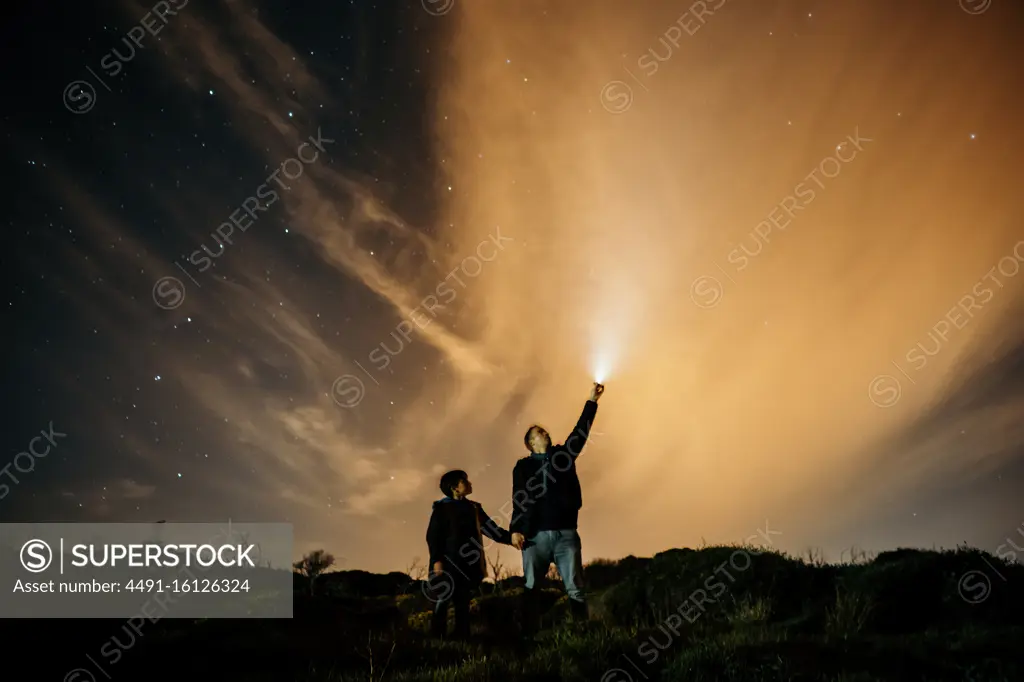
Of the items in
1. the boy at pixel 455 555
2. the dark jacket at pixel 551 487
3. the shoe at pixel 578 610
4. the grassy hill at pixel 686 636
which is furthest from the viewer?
the boy at pixel 455 555

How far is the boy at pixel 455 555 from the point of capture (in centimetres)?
985

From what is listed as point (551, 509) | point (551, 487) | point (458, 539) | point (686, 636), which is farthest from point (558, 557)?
point (686, 636)

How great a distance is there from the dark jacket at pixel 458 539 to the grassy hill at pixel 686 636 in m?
0.96

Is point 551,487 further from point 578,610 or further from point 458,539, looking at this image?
point 578,610

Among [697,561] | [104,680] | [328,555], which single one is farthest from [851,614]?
[328,555]

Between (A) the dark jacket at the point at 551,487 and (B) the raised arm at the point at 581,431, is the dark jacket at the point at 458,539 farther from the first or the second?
(B) the raised arm at the point at 581,431

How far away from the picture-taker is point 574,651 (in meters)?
7.68

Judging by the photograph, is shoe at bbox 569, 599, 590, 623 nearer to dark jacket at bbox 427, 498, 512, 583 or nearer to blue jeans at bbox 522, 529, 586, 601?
blue jeans at bbox 522, 529, 586, 601

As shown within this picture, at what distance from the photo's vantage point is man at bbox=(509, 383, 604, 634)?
9.60 metres

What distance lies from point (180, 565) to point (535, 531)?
8786 millimetres

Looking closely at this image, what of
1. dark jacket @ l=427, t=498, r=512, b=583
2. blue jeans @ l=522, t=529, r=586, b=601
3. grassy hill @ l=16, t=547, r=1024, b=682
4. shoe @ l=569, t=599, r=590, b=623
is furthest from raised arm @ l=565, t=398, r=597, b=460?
grassy hill @ l=16, t=547, r=1024, b=682

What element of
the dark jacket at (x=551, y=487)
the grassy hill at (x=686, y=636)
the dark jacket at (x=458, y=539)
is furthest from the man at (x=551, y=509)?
the grassy hill at (x=686, y=636)

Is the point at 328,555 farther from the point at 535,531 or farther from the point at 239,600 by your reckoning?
the point at 535,531

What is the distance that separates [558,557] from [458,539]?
56.0 inches
